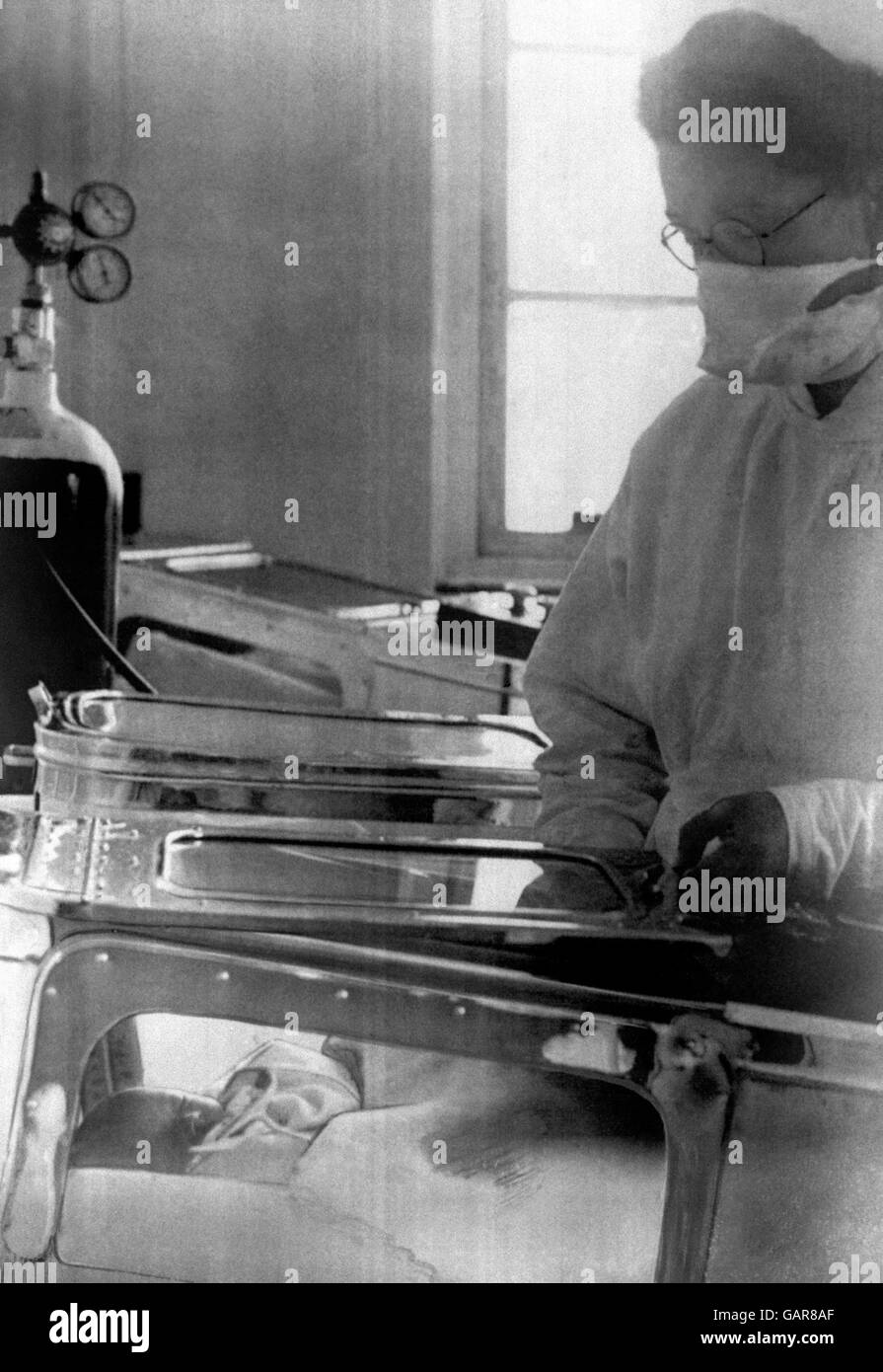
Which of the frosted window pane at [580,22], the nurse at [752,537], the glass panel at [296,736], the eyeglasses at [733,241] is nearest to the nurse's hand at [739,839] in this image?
the nurse at [752,537]

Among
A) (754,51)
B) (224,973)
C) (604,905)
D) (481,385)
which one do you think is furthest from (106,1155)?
(754,51)

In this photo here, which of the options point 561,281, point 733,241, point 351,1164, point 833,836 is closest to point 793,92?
point 733,241

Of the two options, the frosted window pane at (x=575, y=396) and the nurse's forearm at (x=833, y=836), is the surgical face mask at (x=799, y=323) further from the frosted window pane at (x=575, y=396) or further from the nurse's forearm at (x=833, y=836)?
the nurse's forearm at (x=833, y=836)

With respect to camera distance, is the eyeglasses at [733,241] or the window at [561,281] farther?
the window at [561,281]

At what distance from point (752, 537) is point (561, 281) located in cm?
26

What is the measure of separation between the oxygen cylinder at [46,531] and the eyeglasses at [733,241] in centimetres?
47

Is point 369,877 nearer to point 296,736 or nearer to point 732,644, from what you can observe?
point 296,736

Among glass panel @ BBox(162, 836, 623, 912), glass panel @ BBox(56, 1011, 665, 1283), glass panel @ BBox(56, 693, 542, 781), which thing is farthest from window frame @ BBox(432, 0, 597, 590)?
glass panel @ BBox(56, 1011, 665, 1283)

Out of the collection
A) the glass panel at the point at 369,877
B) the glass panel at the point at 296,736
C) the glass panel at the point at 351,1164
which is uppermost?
the glass panel at the point at 296,736

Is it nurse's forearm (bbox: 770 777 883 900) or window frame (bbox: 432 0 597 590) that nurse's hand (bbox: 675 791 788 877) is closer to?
nurse's forearm (bbox: 770 777 883 900)

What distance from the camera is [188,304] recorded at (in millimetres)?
1126

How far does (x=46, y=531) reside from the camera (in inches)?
43.7

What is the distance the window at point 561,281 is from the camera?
42.6 inches

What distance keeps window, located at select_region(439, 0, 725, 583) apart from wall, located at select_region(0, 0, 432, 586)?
5 cm
